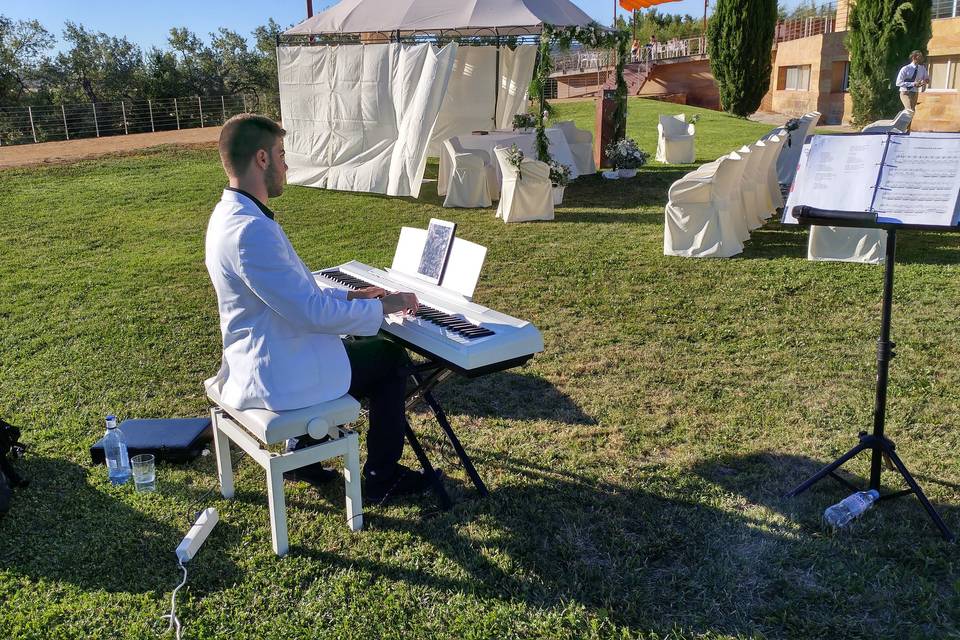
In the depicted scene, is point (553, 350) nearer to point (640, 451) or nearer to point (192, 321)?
point (640, 451)

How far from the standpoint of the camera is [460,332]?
320 centimetres

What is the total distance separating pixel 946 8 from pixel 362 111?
1863cm

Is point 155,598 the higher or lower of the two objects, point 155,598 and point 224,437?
the lower

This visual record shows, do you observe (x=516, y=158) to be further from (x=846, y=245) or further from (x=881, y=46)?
(x=881, y=46)

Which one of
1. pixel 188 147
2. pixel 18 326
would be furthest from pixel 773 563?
pixel 188 147

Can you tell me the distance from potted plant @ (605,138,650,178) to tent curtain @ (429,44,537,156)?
2374 mm

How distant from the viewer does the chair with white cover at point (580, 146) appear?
12906mm

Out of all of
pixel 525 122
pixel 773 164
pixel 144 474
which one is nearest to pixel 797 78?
pixel 525 122

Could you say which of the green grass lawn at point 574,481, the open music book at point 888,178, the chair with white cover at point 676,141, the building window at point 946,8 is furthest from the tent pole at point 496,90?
the building window at point 946,8

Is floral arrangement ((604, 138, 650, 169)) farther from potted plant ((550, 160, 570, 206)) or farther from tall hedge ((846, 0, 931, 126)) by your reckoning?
tall hedge ((846, 0, 931, 126))

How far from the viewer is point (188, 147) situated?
17.1 metres

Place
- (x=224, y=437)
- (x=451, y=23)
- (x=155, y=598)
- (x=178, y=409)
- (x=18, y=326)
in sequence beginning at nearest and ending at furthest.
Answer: (x=155, y=598) < (x=224, y=437) < (x=178, y=409) < (x=18, y=326) < (x=451, y=23)

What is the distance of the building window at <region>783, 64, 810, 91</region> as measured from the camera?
2639 centimetres

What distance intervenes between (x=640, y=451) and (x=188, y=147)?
619 inches
